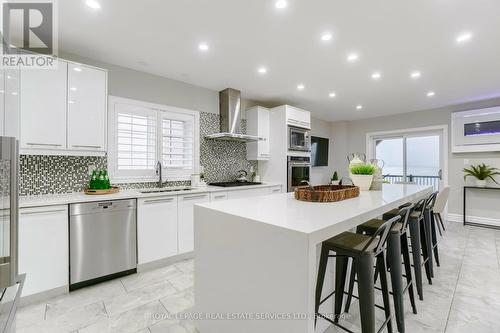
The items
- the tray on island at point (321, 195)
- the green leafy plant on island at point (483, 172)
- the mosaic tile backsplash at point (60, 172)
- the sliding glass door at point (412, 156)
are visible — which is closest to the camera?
the tray on island at point (321, 195)

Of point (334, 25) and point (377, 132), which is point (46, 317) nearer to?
point (334, 25)

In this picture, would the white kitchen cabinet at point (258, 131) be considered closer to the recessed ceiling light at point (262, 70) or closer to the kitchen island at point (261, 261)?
the recessed ceiling light at point (262, 70)

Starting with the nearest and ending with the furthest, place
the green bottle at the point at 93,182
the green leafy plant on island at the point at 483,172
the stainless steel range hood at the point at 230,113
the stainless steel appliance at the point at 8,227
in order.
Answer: the stainless steel appliance at the point at 8,227
the green bottle at the point at 93,182
the stainless steel range hood at the point at 230,113
the green leafy plant on island at the point at 483,172

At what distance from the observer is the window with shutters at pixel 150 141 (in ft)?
10.2

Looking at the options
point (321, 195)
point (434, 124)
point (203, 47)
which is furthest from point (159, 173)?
point (434, 124)

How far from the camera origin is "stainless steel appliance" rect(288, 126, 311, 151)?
14.5 feet

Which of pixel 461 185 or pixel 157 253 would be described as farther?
pixel 461 185

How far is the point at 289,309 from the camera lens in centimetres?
110

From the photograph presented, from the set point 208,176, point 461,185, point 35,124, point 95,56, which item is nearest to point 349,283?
point 208,176

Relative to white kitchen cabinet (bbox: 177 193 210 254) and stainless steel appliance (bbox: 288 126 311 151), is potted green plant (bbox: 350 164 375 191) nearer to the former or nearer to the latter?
stainless steel appliance (bbox: 288 126 311 151)

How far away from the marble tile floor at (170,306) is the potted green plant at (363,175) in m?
1.15

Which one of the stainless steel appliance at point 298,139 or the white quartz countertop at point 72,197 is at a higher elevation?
the stainless steel appliance at point 298,139

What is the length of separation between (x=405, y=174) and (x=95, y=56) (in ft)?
22.7

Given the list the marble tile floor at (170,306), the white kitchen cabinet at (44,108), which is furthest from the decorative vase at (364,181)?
the white kitchen cabinet at (44,108)
